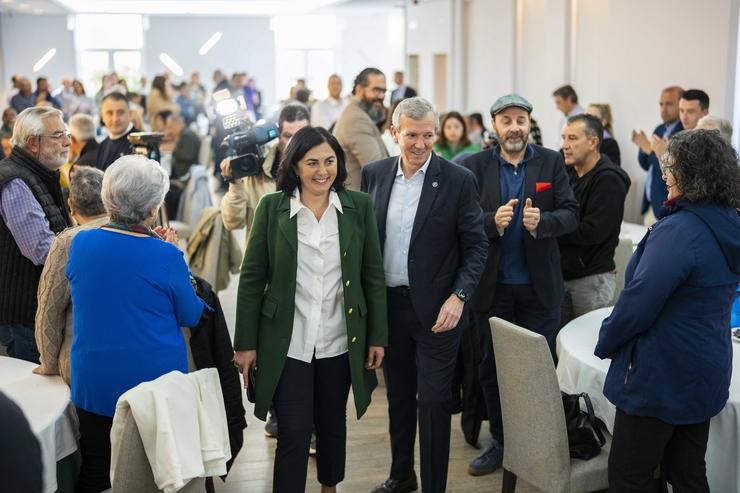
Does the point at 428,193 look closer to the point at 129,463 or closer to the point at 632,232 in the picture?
the point at 129,463

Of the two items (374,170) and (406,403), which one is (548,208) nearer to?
(374,170)

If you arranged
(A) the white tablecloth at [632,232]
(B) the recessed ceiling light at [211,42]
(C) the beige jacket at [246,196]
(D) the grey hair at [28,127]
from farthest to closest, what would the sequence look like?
(B) the recessed ceiling light at [211,42], (A) the white tablecloth at [632,232], (C) the beige jacket at [246,196], (D) the grey hair at [28,127]

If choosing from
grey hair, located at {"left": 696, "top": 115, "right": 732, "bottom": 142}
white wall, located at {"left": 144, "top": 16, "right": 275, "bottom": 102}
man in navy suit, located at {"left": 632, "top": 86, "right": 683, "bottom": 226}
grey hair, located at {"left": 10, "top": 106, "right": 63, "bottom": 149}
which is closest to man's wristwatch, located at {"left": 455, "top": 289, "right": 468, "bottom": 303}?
grey hair, located at {"left": 10, "top": 106, "right": 63, "bottom": 149}

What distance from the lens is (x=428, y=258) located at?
2.98 meters

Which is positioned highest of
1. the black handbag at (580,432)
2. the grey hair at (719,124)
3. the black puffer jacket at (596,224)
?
the grey hair at (719,124)

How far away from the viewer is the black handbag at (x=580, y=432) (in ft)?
9.14

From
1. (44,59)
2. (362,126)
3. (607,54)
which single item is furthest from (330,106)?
(44,59)

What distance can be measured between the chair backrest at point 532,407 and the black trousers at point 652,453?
0.73 feet

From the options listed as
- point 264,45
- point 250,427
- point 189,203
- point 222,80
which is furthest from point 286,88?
point 250,427

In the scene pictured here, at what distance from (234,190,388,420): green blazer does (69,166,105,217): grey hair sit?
0.64m

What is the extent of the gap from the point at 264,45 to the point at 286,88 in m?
1.62

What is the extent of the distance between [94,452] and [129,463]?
46 cm

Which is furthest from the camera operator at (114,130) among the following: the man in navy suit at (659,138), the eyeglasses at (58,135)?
the man in navy suit at (659,138)

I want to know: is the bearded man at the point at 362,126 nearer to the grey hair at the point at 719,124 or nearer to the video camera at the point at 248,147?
the video camera at the point at 248,147
